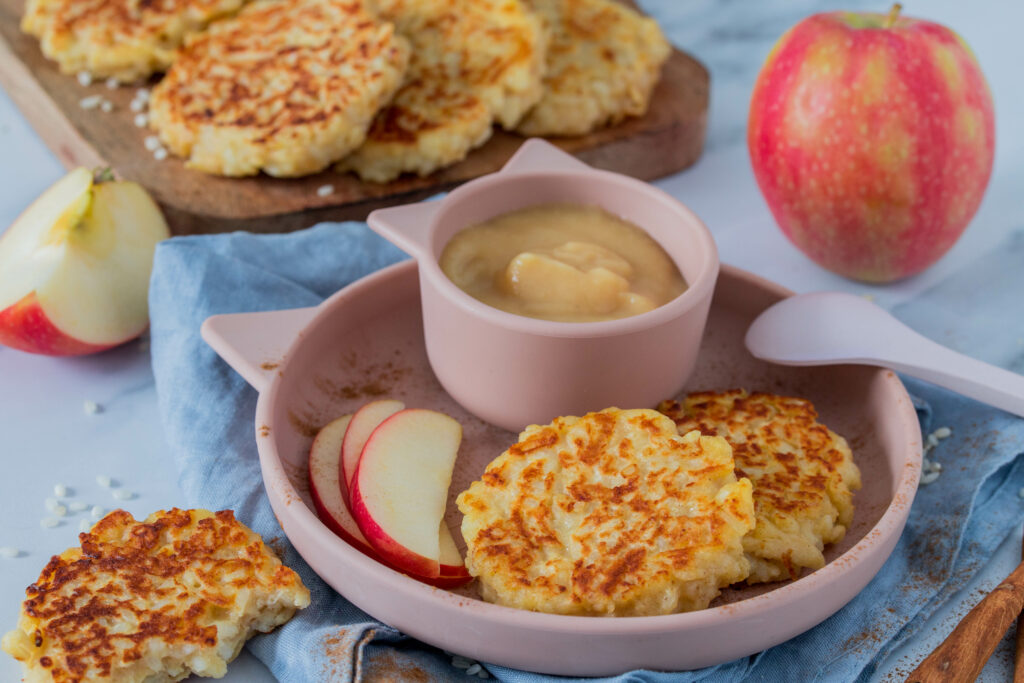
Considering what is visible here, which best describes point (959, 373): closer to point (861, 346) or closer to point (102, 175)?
point (861, 346)

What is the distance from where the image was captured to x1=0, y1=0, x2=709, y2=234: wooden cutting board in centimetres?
280

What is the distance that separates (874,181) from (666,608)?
1.46 metres

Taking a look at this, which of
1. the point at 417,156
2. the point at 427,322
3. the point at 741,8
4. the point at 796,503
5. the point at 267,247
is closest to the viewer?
the point at 796,503

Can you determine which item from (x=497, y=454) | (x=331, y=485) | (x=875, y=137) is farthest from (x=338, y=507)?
(x=875, y=137)

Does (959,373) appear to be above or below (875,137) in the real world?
below

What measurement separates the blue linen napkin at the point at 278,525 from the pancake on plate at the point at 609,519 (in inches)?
5.7

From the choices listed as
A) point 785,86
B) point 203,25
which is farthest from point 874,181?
point 203,25

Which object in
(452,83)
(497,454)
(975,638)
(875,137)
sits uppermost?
(452,83)

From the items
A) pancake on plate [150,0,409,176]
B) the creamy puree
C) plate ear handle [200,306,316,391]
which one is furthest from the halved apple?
the creamy puree

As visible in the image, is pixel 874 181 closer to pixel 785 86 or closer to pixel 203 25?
pixel 785 86

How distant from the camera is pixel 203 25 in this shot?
319 centimetres

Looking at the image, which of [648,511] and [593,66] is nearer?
[648,511]

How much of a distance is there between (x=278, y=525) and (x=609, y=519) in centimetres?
65

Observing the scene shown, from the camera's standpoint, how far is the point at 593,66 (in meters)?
3.14
